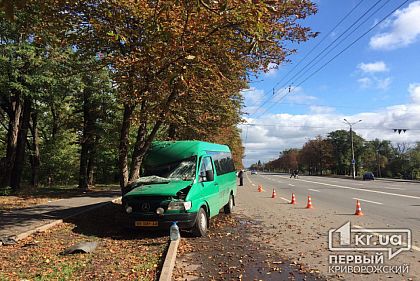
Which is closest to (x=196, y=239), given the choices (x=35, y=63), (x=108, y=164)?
(x=35, y=63)

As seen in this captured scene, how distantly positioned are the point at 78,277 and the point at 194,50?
5.04 metres

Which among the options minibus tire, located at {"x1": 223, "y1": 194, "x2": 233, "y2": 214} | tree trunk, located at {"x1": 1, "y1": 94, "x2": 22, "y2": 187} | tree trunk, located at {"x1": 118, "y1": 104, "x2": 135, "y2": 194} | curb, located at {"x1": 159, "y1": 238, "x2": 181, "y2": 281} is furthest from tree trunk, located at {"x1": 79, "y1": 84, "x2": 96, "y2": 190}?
curb, located at {"x1": 159, "y1": 238, "x2": 181, "y2": 281}

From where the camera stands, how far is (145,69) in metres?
10.8

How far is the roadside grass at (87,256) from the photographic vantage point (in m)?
6.70

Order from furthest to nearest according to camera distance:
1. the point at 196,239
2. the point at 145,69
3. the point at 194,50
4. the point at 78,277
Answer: the point at 145,69 → the point at 196,239 → the point at 194,50 → the point at 78,277

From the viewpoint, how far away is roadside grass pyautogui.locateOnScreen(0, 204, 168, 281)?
6.70 meters

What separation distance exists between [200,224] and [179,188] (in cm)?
106

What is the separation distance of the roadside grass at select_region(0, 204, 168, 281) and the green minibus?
2.09 ft

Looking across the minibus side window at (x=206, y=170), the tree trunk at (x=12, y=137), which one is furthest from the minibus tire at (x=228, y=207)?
the tree trunk at (x=12, y=137)

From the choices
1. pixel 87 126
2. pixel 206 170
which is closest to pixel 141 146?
pixel 206 170

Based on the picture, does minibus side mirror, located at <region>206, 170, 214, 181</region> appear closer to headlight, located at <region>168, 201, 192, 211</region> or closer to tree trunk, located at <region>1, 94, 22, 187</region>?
headlight, located at <region>168, 201, 192, 211</region>

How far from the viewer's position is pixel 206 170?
37.6 feet

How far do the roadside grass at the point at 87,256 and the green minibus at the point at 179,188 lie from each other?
2.09 ft

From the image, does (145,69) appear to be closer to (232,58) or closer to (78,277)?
(232,58)
